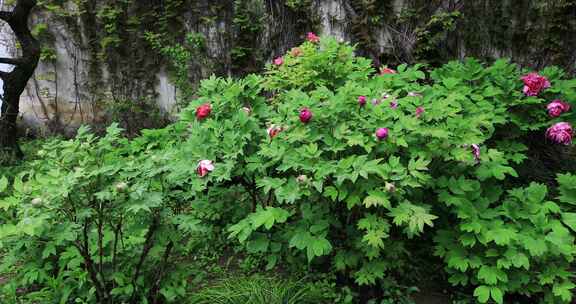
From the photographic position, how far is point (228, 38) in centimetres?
573

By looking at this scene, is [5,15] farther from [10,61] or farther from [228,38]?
[228,38]

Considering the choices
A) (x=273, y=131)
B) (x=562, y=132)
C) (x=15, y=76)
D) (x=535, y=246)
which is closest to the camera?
(x=535, y=246)

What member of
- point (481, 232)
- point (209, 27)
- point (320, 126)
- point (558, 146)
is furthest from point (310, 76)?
point (209, 27)

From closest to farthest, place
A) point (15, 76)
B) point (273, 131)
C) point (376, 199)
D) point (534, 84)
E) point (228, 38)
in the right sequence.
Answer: point (376, 199)
point (273, 131)
point (534, 84)
point (15, 76)
point (228, 38)

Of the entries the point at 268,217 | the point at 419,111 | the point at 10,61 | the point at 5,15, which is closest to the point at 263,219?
the point at 268,217

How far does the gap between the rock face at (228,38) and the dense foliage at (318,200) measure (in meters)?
1.78

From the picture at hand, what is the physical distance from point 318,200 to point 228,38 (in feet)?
12.8

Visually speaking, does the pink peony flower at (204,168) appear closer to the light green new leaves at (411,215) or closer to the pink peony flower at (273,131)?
the pink peony flower at (273,131)

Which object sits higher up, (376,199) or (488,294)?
(376,199)

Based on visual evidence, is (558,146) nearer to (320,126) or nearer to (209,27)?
(320,126)

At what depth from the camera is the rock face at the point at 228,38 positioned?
14.1 ft

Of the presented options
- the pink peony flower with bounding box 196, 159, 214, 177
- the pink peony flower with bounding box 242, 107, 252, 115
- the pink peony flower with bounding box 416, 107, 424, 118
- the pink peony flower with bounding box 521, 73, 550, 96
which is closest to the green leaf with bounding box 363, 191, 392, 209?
the pink peony flower with bounding box 416, 107, 424, 118

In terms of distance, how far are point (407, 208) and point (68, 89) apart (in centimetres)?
608

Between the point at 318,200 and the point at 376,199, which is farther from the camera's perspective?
the point at 318,200
